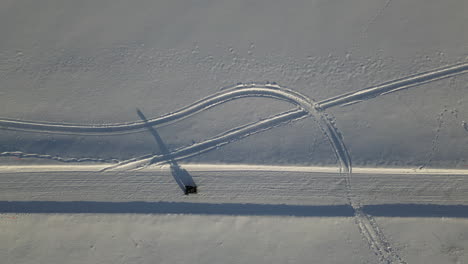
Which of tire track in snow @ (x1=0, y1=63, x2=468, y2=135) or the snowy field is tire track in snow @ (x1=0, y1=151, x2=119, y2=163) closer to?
the snowy field

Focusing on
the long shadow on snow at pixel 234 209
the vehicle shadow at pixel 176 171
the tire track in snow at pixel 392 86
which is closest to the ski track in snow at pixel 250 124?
Answer: the tire track in snow at pixel 392 86

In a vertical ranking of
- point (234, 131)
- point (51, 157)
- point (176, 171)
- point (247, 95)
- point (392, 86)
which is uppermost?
point (51, 157)

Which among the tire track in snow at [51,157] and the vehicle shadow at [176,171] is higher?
the tire track in snow at [51,157]

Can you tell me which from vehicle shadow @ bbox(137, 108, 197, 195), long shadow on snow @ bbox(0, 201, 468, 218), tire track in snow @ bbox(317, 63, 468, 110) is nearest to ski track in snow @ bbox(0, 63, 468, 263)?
tire track in snow @ bbox(317, 63, 468, 110)

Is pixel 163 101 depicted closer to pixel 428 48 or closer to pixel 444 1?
pixel 428 48

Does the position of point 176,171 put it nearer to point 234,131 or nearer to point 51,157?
point 234,131

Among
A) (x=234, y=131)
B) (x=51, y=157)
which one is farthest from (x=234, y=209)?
(x=51, y=157)

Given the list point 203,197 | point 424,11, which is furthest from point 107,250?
point 424,11

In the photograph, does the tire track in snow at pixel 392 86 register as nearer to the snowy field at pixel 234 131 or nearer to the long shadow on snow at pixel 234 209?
the snowy field at pixel 234 131
